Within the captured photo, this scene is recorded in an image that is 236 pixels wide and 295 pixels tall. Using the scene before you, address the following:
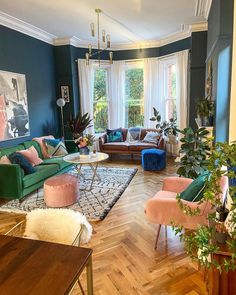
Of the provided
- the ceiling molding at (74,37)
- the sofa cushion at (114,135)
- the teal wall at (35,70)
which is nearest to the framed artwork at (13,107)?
the teal wall at (35,70)

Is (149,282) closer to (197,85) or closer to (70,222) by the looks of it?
(70,222)

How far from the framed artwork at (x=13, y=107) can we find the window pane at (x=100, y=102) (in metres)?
2.19

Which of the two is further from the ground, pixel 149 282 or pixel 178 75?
pixel 178 75

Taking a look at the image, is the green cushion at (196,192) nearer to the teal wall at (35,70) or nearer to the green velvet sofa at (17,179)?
the green velvet sofa at (17,179)

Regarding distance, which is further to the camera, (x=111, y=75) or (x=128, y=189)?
(x=111, y=75)

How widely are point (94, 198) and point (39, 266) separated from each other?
271cm

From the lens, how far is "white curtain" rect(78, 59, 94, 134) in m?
6.32

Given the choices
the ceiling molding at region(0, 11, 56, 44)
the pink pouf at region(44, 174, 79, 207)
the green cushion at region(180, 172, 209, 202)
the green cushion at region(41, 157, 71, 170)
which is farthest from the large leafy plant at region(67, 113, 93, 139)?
the green cushion at region(180, 172, 209, 202)

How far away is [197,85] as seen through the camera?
5273 mm

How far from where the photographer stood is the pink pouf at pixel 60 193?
351 cm

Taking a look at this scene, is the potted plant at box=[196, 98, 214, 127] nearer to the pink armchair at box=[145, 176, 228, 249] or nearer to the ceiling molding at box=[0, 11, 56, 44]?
the pink armchair at box=[145, 176, 228, 249]

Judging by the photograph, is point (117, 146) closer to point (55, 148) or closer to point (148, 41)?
point (55, 148)

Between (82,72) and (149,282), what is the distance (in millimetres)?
5403

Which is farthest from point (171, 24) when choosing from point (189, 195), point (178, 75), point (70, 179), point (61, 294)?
point (61, 294)
